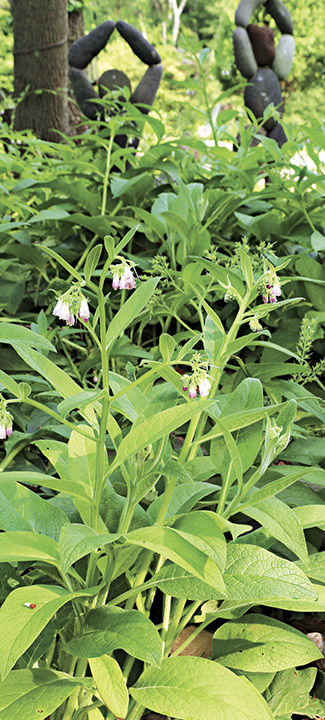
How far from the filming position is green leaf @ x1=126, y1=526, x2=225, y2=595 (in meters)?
0.86

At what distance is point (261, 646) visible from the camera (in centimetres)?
114

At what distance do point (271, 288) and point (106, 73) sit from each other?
3.03 metres

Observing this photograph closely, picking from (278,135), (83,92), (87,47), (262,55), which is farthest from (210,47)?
(83,92)

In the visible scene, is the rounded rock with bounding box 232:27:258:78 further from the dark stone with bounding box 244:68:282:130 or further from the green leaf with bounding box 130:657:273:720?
the green leaf with bounding box 130:657:273:720

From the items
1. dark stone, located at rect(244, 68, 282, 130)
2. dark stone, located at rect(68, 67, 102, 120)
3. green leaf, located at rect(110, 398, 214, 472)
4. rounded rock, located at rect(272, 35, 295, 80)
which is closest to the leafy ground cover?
green leaf, located at rect(110, 398, 214, 472)

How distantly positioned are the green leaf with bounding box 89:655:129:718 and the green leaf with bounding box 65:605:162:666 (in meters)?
0.06

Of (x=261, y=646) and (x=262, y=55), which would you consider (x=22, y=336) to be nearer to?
(x=261, y=646)

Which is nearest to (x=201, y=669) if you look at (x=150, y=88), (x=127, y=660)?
(x=127, y=660)

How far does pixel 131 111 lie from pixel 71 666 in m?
1.78

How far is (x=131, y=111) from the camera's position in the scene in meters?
2.12

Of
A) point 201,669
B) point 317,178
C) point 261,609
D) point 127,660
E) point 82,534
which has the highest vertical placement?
point 317,178

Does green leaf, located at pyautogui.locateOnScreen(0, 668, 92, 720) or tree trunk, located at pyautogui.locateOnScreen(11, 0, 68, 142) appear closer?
green leaf, located at pyautogui.locateOnScreen(0, 668, 92, 720)

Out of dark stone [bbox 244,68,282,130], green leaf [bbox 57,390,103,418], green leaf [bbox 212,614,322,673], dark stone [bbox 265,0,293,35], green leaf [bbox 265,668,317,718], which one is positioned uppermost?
dark stone [bbox 265,0,293,35]

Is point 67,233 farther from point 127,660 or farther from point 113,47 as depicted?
point 113,47
